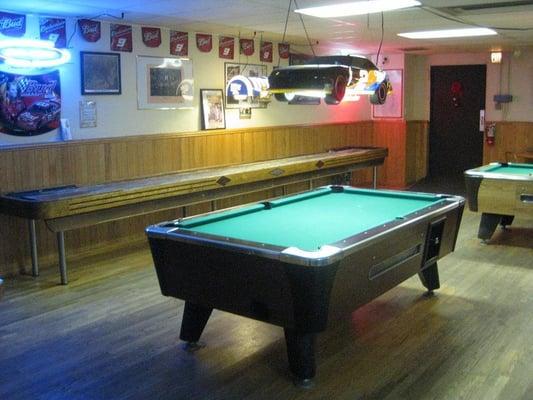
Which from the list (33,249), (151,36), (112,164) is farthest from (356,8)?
(33,249)

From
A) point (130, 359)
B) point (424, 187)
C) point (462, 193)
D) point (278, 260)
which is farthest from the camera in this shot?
point (424, 187)

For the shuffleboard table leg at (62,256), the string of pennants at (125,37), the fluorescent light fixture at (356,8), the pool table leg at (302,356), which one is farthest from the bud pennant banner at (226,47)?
the pool table leg at (302,356)

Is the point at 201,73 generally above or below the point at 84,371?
above

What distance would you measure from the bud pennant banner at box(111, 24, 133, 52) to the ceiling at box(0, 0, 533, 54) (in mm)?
114

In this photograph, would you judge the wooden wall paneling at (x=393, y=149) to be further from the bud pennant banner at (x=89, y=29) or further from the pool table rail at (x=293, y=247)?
the pool table rail at (x=293, y=247)

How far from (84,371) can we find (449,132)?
8254 mm

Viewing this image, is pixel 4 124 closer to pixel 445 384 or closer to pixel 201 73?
pixel 201 73

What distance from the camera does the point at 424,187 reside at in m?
9.70

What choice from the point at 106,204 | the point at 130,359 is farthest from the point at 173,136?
the point at 130,359

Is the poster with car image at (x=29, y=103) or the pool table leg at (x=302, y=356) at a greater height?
the poster with car image at (x=29, y=103)

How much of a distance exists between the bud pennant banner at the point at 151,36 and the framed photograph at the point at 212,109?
81cm

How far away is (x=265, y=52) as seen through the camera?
25.5ft

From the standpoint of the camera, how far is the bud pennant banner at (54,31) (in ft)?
17.6

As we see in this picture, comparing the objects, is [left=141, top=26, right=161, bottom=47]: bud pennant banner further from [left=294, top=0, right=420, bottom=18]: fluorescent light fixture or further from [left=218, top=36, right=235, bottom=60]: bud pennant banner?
[left=294, top=0, right=420, bottom=18]: fluorescent light fixture
